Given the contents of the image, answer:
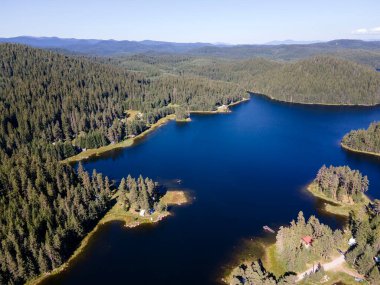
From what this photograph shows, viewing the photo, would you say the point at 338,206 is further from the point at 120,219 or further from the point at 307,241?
the point at 120,219

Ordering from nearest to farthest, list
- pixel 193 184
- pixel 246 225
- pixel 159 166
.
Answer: pixel 246 225 < pixel 193 184 < pixel 159 166

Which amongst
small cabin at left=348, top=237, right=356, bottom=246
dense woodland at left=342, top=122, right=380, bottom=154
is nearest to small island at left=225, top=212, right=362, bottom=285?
small cabin at left=348, top=237, right=356, bottom=246

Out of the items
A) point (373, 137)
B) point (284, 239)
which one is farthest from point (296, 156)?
point (284, 239)

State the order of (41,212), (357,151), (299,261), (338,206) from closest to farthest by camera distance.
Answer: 1. (299,261)
2. (41,212)
3. (338,206)
4. (357,151)

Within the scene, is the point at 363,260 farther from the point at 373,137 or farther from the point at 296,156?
the point at 373,137

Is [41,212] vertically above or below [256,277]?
above

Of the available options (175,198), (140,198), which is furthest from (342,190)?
(140,198)
